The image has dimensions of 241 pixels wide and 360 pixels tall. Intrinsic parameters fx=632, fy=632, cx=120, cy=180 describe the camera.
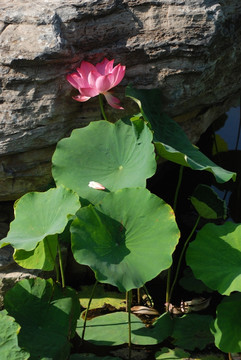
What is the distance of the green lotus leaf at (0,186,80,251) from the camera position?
201 cm

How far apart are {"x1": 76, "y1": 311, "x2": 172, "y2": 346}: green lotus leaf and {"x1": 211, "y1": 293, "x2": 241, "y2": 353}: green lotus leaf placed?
7.2 inches

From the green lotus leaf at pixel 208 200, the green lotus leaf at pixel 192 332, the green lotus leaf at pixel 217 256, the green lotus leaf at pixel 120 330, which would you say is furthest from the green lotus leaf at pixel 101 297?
the green lotus leaf at pixel 208 200

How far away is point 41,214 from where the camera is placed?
2098 millimetres

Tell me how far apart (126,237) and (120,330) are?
404 millimetres

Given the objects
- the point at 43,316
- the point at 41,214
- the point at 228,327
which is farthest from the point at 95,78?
the point at 228,327

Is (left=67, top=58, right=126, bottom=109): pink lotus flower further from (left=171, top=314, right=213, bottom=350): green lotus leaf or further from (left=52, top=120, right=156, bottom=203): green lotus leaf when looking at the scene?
(left=171, top=314, right=213, bottom=350): green lotus leaf

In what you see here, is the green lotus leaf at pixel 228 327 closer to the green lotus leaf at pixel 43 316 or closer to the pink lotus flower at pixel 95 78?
the green lotus leaf at pixel 43 316

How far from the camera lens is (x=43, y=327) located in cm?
208

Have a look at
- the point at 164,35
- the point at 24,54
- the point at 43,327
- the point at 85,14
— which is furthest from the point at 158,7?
the point at 43,327

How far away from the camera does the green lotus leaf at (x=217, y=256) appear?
208 cm

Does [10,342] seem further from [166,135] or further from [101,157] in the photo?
[166,135]

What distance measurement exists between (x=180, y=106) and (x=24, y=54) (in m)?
0.67

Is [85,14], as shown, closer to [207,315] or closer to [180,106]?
[180,106]

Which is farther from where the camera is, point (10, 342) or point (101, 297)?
point (101, 297)
